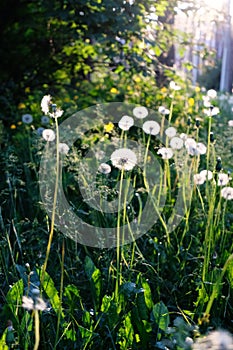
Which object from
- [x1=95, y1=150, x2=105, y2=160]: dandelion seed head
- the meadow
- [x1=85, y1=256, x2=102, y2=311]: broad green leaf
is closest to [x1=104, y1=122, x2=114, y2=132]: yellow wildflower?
the meadow

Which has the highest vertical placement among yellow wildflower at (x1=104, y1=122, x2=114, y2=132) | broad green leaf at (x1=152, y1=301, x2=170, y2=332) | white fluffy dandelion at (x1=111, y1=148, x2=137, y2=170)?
yellow wildflower at (x1=104, y1=122, x2=114, y2=132)

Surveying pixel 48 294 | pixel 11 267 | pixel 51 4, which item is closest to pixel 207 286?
pixel 48 294

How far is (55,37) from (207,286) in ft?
8.74

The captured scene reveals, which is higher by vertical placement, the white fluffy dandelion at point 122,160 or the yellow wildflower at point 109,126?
the yellow wildflower at point 109,126

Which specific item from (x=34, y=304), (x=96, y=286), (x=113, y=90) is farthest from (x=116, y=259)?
(x=113, y=90)

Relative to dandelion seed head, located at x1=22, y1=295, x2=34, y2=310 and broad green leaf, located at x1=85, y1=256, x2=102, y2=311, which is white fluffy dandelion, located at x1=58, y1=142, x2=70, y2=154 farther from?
dandelion seed head, located at x1=22, y1=295, x2=34, y2=310

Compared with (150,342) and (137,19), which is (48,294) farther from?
(137,19)

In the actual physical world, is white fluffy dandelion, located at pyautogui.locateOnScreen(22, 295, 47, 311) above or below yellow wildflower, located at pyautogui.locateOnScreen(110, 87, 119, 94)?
below

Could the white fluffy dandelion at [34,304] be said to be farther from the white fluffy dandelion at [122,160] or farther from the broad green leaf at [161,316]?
the white fluffy dandelion at [122,160]

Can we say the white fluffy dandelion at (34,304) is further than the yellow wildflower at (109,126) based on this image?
No

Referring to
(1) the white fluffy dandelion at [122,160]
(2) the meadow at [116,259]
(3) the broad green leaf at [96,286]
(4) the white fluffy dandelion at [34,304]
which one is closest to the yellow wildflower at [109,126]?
(2) the meadow at [116,259]

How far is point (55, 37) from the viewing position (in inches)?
144

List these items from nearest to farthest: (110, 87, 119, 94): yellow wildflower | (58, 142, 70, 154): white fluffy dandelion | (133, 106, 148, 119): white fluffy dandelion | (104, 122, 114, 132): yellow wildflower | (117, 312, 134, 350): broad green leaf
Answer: (117, 312, 134, 350): broad green leaf < (58, 142, 70, 154): white fluffy dandelion < (133, 106, 148, 119): white fluffy dandelion < (104, 122, 114, 132): yellow wildflower < (110, 87, 119, 94): yellow wildflower

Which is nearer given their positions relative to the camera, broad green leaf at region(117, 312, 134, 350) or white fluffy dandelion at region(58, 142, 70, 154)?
broad green leaf at region(117, 312, 134, 350)
